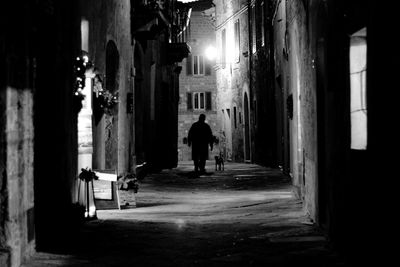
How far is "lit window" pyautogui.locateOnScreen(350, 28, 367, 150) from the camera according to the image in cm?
596

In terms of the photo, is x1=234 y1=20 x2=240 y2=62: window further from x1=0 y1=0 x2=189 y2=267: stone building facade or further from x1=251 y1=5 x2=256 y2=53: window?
x1=0 y1=0 x2=189 y2=267: stone building facade

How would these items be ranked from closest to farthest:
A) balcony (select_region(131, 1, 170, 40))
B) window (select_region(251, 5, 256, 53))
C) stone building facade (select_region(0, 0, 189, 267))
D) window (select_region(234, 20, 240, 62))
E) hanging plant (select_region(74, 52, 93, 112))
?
stone building facade (select_region(0, 0, 189, 267)) < hanging plant (select_region(74, 52, 93, 112)) < balcony (select_region(131, 1, 170, 40)) < window (select_region(251, 5, 256, 53)) < window (select_region(234, 20, 240, 62))

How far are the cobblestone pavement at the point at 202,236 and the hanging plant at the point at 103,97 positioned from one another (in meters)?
1.77

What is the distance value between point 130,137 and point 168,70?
10592 mm

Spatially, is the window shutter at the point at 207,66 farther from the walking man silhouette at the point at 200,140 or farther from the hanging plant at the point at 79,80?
the hanging plant at the point at 79,80

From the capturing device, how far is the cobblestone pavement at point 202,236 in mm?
6648

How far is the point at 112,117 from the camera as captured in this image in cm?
1460

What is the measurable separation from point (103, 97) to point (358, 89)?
7.33 meters

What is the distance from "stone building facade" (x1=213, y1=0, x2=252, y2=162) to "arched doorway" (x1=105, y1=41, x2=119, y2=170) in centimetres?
1554

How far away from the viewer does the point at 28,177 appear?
6707mm

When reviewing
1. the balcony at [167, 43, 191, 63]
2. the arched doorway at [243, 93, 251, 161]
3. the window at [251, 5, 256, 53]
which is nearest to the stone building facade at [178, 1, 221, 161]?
A: the arched doorway at [243, 93, 251, 161]

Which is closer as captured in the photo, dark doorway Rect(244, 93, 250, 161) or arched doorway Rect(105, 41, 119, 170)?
arched doorway Rect(105, 41, 119, 170)

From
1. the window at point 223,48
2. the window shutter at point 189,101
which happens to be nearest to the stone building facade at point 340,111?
the window at point 223,48

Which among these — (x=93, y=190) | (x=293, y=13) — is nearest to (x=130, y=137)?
(x=293, y=13)
